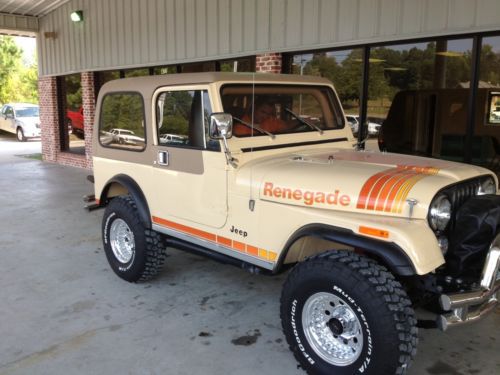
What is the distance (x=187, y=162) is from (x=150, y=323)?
4.28ft

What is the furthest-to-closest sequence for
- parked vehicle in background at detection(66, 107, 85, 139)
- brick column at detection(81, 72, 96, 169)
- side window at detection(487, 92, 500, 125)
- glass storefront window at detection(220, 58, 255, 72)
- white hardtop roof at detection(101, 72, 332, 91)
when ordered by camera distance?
1. parked vehicle in background at detection(66, 107, 85, 139)
2. brick column at detection(81, 72, 96, 169)
3. glass storefront window at detection(220, 58, 255, 72)
4. side window at detection(487, 92, 500, 125)
5. white hardtop roof at detection(101, 72, 332, 91)

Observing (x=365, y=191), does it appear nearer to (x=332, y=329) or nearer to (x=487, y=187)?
(x=332, y=329)

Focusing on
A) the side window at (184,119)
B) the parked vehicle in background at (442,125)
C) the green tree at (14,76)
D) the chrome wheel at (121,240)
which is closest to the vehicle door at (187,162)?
the side window at (184,119)

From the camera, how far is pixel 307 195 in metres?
3.10

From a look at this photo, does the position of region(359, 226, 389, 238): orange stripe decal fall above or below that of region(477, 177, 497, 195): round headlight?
below

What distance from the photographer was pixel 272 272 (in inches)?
133

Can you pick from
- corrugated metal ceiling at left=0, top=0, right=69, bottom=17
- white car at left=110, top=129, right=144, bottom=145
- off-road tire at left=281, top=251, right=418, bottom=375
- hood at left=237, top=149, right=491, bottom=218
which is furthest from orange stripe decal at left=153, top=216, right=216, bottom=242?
corrugated metal ceiling at left=0, top=0, right=69, bottom=17

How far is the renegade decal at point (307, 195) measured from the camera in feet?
9.71

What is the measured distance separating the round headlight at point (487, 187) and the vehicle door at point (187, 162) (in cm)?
176

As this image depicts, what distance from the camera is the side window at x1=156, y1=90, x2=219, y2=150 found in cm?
374

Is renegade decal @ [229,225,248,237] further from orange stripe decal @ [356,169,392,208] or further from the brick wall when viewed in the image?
the brick wall

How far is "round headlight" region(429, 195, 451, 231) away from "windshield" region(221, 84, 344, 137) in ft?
4.94

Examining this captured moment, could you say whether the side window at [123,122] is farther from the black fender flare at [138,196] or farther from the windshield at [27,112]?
the windshield at [27,112]

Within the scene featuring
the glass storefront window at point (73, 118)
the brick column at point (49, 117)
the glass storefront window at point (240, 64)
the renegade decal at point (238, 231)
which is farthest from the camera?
the brick column at point (49, 117)
